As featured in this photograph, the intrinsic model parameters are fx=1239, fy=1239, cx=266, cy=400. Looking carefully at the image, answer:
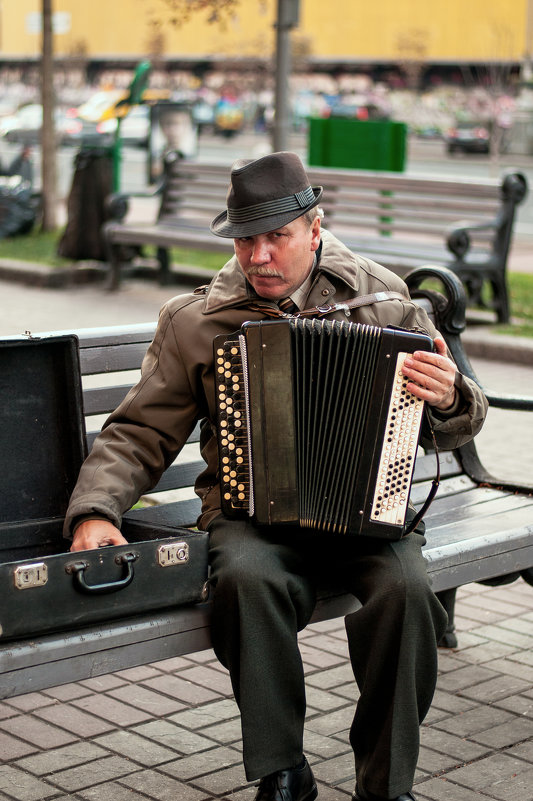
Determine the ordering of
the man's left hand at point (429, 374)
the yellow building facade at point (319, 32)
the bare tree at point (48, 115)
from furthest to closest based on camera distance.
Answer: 1. the yellow building facade at point (319, 32)
2. the bare tree at point (48, 115)
3. the man's left hand at point (429, 374)

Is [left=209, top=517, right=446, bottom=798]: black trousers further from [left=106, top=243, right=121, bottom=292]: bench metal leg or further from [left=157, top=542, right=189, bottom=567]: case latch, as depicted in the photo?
[left=106, top=243, right=121, bottom=292]: bench metal leg

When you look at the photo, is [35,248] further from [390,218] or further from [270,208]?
[270,208]

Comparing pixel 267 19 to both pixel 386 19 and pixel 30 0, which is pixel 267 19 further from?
pixel 30 0

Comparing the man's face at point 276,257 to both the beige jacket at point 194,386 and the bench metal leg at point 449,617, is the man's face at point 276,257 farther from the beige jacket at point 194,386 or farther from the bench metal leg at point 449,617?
the bench metal leg at point 449,617

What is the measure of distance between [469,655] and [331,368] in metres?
1.48

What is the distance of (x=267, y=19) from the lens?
56969 mm

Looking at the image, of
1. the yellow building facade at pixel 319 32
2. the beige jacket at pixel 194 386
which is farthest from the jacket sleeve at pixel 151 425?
the yellow building facade at pixel 319 32

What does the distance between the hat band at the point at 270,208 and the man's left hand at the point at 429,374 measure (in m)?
0.51

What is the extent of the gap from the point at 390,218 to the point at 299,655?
26.0ft

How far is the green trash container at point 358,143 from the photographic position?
466 inches

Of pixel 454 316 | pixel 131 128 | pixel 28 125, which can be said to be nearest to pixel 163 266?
pixel 454 316

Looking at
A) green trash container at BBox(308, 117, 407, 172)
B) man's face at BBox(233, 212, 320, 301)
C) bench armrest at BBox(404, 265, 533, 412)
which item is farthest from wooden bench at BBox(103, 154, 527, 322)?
man's face at BBox(233, 212, 320, 301)

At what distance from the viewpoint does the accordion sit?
281 centimetres

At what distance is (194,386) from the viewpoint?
10.2 ft
